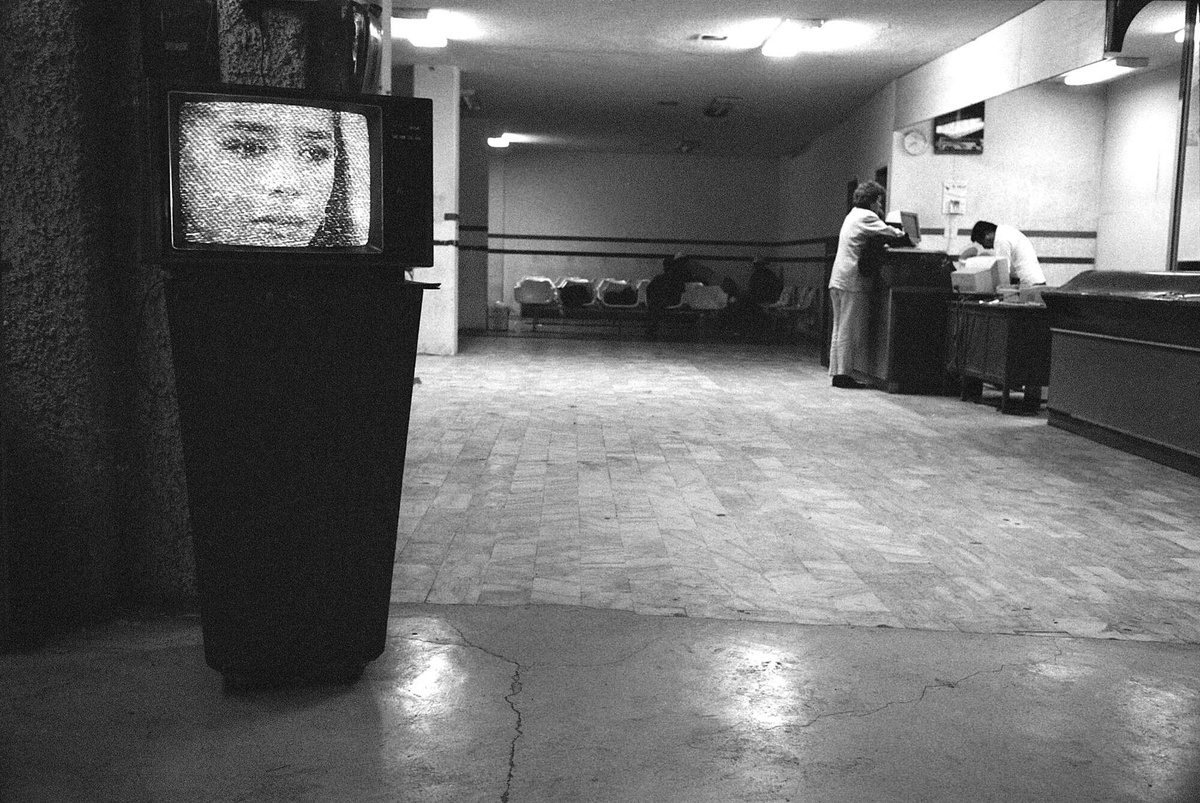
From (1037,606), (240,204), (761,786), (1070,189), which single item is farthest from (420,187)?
(1070,189)

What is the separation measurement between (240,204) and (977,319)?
6.37 metres

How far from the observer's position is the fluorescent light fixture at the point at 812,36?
8531mm

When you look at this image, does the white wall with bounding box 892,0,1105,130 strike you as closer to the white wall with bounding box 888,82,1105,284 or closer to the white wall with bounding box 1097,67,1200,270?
the white wall with bounding box 888,82,1105,284

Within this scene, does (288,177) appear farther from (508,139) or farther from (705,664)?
(508,139)

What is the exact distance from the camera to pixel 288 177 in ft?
6.95

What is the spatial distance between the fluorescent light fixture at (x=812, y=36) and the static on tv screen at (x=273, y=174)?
7.03 metres

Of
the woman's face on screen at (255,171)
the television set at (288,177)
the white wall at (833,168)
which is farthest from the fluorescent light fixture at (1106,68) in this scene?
the woman's face on screen at (255,171)

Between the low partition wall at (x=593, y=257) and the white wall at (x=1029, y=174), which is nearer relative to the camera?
the white wall at (x=1029, y=174)

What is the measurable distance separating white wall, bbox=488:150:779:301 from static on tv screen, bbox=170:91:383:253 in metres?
16.4

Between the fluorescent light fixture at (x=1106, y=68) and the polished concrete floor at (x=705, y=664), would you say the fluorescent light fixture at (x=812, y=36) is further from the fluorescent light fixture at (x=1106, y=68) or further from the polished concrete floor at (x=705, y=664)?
the polished concrete floor at (x=705, y=664)

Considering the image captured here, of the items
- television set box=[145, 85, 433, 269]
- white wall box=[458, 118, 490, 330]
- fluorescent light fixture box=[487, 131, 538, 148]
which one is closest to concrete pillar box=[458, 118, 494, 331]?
white wall box=[458, 118, 490, 330]

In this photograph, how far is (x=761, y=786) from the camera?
6.15 ft

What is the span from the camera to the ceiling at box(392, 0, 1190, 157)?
822 centimetres

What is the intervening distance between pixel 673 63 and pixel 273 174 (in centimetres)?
882
